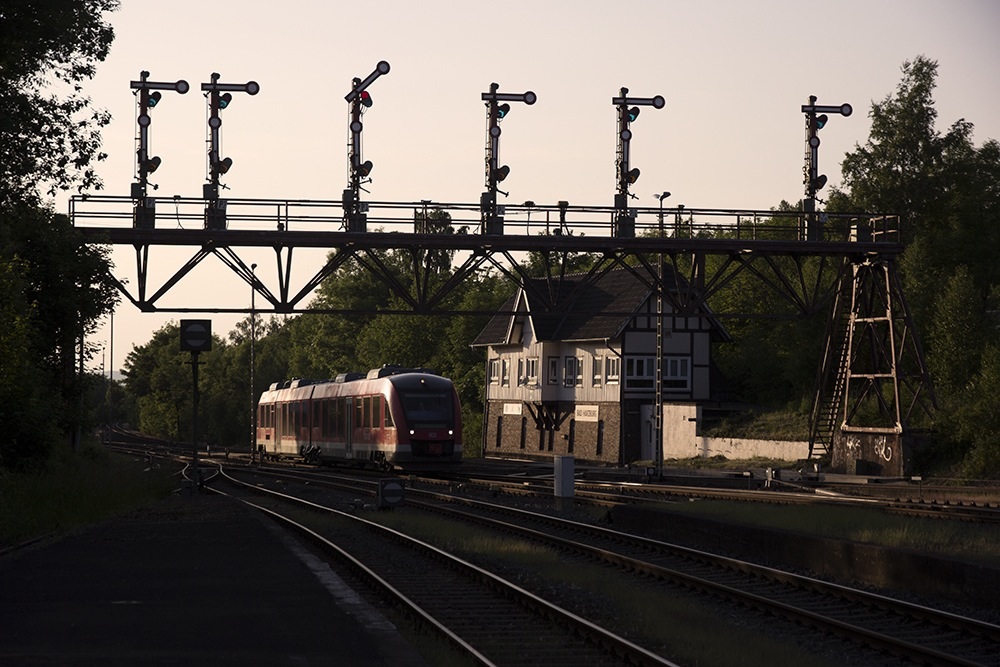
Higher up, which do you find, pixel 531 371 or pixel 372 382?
pixel 531 371

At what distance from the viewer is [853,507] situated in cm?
2516

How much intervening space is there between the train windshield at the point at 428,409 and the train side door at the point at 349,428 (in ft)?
16.3

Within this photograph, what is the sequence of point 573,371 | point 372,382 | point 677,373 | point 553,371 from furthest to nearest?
point 553,371 < point 573,371 < point 677,373 < point 372,382

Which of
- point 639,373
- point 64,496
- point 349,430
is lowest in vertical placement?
point 64,496

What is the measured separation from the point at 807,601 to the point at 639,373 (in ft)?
157

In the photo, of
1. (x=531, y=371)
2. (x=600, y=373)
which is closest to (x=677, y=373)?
(x=600, y=373)

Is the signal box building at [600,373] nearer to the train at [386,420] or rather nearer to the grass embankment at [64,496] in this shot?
the train at [386,420]

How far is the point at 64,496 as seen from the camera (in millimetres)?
26500

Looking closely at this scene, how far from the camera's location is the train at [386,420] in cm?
4325

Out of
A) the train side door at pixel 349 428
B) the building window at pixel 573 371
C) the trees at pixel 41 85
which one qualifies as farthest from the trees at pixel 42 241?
the building window at pixel 573 371

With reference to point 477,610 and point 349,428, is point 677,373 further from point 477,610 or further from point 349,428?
point 477,610

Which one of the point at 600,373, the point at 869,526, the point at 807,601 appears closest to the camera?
the point at 807,601

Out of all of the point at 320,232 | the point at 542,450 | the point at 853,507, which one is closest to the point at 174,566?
the point at 853,507

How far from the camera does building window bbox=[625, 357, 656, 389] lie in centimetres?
6222
